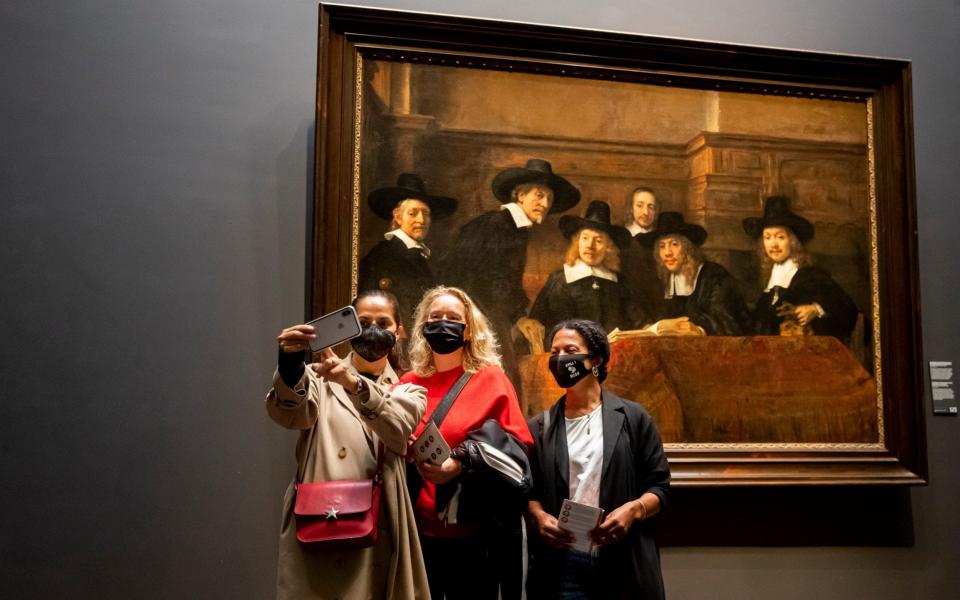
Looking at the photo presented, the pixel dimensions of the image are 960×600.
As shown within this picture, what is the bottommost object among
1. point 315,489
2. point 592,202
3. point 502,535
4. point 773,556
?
point 773,556

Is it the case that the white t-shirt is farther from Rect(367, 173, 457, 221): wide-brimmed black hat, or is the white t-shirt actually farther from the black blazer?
Rect(367, 173, 457, 221): wide-brimmed black hat

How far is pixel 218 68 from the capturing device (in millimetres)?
4418

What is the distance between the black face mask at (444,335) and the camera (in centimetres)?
349

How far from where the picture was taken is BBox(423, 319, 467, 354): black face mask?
137 inches

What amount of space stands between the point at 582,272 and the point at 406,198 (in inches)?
43.6

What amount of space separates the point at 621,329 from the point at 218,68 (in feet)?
9.08

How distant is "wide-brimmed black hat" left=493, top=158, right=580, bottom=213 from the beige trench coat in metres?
1.67

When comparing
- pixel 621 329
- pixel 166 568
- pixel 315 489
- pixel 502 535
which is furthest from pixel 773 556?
pixel 166 568

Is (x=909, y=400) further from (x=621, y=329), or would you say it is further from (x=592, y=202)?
(x=592, y=202)

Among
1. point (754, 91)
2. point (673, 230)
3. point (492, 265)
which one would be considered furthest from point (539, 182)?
point (754, 91)

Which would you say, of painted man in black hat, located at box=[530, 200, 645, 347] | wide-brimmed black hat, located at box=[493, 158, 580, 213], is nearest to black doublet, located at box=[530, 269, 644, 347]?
painted man in black hat, located at box=[530, 200, 645, 347]

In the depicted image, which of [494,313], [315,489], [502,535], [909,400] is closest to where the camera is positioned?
[315,489]

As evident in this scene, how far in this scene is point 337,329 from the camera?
3.00m

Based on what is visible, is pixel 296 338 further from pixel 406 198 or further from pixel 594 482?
pixel 406 198
